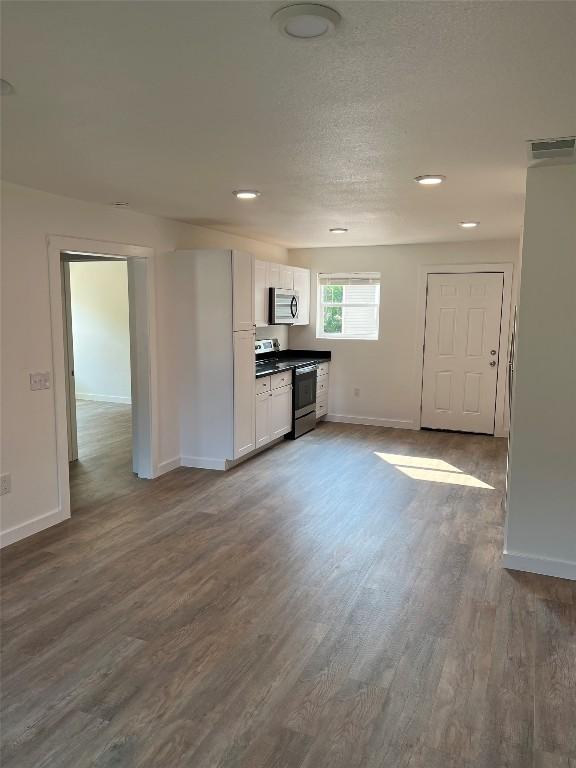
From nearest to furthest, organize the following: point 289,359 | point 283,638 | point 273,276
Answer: point 283,638 < point 273,276 < point 289,359

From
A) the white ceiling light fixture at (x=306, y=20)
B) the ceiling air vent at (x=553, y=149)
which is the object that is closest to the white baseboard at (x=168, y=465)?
the ceiling air vent at (x=553, y=149)

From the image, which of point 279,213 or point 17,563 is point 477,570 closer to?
point 17,563

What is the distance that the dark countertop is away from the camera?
601 cm

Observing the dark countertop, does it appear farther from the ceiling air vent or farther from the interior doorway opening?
the ceiling air vent

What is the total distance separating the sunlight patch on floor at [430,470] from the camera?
5.03 m

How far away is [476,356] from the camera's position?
6797mm

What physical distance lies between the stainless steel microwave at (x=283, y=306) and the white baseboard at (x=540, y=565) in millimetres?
3846

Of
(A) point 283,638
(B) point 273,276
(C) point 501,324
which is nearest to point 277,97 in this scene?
(A) point 283,638

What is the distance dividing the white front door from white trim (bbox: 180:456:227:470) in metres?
3.09

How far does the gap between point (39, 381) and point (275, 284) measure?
3.27 meters

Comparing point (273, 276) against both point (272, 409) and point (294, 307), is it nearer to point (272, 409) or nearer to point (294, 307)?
point (294, 307)

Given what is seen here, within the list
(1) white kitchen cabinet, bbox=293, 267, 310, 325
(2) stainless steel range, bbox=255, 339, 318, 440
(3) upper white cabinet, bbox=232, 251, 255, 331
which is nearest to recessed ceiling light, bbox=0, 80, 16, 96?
(3) upper white cabinet, bbox=232, 251, 255, 331

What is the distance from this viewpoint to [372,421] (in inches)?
293

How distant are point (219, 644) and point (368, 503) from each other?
212 cm
